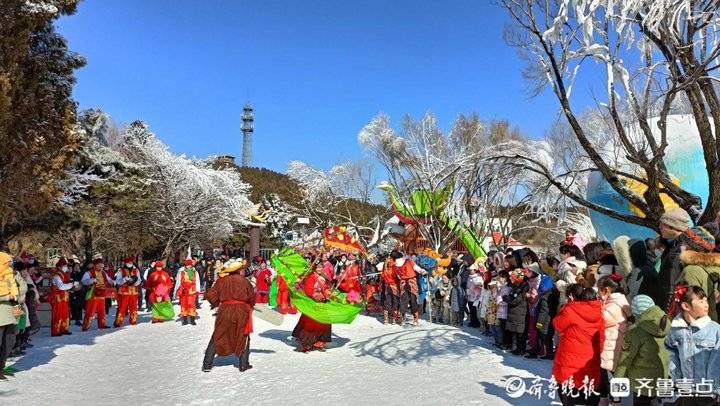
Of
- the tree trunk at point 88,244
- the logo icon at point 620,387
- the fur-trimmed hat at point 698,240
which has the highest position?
the tree trunk at point 88,244


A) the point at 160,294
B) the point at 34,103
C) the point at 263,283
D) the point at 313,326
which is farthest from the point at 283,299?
the point at 34,103

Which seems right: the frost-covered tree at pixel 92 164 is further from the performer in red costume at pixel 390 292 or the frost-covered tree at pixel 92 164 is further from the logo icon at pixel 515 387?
the logo icon at pixel 515 387

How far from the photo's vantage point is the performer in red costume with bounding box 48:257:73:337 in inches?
401

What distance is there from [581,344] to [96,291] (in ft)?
32.5

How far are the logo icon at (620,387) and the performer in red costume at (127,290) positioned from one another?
1038cm

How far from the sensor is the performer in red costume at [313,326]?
8.66 metres

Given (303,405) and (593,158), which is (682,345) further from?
(303,405)

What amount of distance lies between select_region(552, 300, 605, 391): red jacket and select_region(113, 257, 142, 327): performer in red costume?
984 centimetres

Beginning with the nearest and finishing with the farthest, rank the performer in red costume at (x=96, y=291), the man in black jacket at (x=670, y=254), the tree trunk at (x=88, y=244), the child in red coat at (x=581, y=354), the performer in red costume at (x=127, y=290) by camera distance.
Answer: the man in black jacket at (x=670, y=254) < the child in red coat at (x=581, y=354) < the performer in red costume at (x=96, y=291) < the performer in red costume at (x=127, y=290) < the tree trunk at (x=88, y=244)

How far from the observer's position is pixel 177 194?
2577 cm

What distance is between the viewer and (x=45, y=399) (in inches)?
226

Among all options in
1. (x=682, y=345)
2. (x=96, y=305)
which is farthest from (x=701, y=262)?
(x=96, y=305)

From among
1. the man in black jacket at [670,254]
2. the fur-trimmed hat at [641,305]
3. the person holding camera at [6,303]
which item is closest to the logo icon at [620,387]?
the fur-trimmed hat at [641,305]

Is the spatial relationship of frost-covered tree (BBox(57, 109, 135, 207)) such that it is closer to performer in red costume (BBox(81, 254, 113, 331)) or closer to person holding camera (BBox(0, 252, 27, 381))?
performer in red costume (BBox(81, 254, 113, 331))
